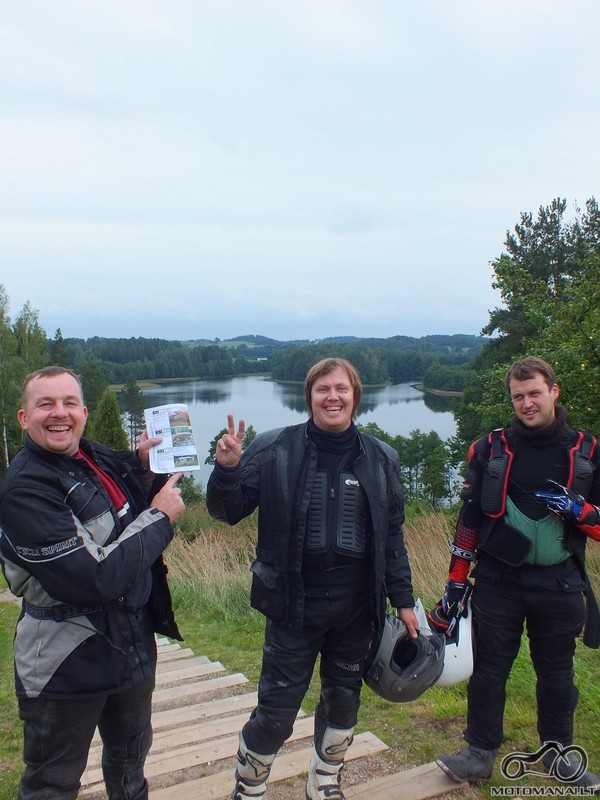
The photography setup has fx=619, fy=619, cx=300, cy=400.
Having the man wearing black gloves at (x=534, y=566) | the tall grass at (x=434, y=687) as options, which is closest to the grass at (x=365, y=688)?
the tall grass at (x=434, y=687)

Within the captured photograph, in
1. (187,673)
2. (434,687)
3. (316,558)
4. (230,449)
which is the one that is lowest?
(187,673)

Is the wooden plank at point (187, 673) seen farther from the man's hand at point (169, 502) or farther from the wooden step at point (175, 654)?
the man's hand at point (169, 502)

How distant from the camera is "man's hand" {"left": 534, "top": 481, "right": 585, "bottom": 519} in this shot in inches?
99.6

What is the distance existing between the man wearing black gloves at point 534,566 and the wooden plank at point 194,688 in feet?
5.47

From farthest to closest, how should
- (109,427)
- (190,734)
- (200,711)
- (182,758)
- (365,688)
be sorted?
(109,427), (365,688), (200,711), (190,734), (182,758)

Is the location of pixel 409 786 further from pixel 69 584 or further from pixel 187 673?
pixel 187 673

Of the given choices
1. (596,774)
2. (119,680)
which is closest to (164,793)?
(119,680)

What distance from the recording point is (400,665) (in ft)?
8.28

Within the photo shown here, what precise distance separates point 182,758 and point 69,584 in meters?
1.44

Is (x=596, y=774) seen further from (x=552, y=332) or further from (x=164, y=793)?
(x=552, y=332)

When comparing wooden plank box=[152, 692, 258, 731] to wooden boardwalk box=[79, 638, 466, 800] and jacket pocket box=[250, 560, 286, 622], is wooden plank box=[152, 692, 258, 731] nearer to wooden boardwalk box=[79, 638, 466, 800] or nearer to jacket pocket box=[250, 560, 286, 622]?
wooden boardwalk box=[79, 638, 466, 800]

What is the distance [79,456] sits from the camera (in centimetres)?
209

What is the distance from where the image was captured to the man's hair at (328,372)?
8.25 feet

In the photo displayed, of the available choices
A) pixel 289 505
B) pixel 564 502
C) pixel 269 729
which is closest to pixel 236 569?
pixel 269 729
